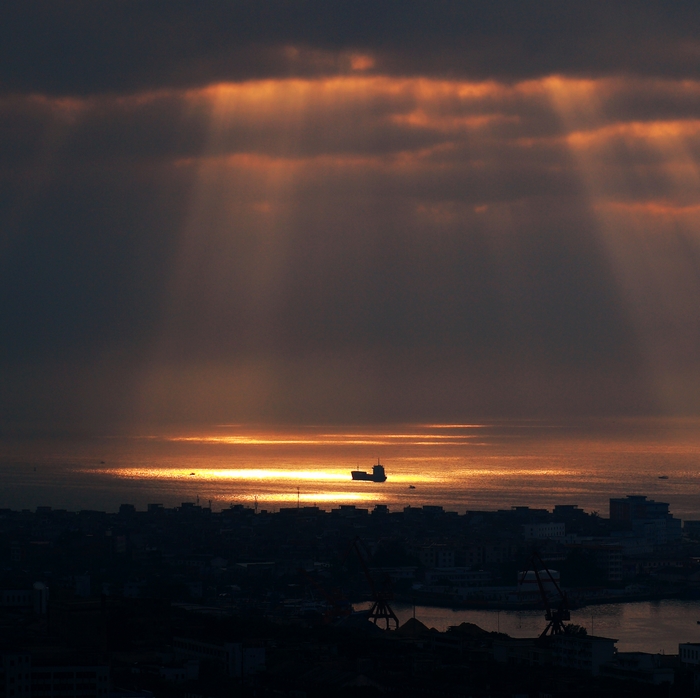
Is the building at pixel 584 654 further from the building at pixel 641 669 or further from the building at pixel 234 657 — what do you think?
the building at pixel 234 657

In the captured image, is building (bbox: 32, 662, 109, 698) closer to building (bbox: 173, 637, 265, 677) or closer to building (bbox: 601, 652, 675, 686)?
building (bbox: 173, 637, 265, 677)

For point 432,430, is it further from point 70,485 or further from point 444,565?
point 444,565

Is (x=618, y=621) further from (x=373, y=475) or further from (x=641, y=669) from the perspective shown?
(x=373, y=475)

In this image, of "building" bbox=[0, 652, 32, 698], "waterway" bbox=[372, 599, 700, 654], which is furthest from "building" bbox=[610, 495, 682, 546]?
"building" bbox=[0, 652, 32, 698]

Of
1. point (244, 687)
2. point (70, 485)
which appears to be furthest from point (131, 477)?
point (244, 687)

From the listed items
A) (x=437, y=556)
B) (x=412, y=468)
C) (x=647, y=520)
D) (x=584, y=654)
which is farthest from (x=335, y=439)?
(x=584, y=654)

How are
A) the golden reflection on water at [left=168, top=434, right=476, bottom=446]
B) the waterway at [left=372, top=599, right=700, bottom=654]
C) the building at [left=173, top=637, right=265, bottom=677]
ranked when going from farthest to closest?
the golden reflection on water at [left=168, top=434, right=476, bottom=446], the waterway at [left=372, top=599, right=700, bottom=654], the building at [left=173, top=637, right=265, bottom=677]

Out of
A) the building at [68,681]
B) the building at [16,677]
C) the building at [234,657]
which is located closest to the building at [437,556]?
the building at [234,657]
